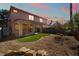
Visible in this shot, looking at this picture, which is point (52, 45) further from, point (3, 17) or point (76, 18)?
point (3, 17)

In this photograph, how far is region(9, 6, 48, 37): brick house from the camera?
8.17 ft

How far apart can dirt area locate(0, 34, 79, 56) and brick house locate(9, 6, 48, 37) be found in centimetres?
13

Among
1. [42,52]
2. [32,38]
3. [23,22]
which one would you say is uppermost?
[23,22]

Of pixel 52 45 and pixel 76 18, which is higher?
pixel 76 18

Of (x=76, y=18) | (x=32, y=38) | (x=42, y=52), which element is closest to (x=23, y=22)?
(x=32, y=38)

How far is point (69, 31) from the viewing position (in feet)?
8.24

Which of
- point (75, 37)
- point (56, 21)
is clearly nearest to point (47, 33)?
point (56, 21)

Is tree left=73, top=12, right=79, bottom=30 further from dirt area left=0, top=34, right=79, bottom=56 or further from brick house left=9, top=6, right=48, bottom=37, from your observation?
brick house left=9, top=6, right=48, bottom=37

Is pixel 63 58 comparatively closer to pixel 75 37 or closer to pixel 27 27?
pixel 75 37

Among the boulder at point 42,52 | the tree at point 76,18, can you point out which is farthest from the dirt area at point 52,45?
the tree at point 76,18

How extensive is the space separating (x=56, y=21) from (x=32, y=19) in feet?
0.96

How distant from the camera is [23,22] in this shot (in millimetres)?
2504

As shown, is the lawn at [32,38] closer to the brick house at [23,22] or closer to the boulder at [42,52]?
the brick house at [23,22]

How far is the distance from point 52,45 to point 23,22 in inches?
17.7
